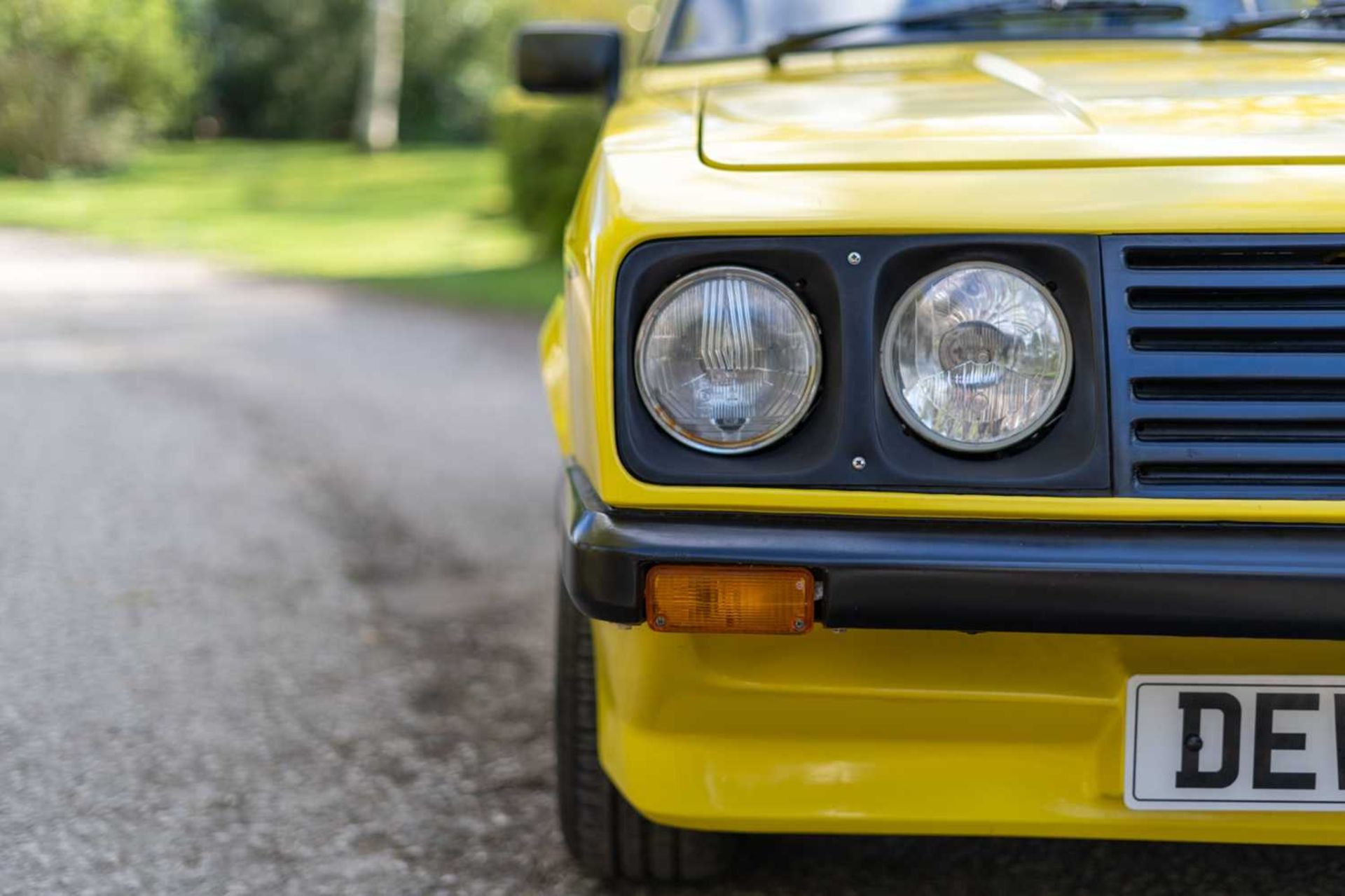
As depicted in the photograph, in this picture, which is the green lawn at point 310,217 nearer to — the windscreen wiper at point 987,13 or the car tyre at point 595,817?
the windscreen wiper at point 987,13

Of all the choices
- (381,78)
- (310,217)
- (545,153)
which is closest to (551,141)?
(545,153)

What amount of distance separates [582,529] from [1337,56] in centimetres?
163

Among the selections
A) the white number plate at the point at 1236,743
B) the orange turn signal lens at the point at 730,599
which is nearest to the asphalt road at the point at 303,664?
the white number plate at the point at 1236,743

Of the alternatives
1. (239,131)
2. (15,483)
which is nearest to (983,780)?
(15,483)

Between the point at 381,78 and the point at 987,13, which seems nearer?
the point at 987,13

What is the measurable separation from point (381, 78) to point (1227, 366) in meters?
23.4

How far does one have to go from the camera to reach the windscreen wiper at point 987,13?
2.77 meters

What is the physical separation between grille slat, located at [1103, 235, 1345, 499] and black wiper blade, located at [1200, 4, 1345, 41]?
1.04 metres

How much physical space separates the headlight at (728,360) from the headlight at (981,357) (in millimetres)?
109

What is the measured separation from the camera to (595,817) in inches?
86.8

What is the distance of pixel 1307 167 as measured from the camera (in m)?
1.75

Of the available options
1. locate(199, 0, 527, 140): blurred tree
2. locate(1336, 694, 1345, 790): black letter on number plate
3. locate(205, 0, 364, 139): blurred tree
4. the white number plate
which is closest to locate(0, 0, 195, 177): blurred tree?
locate(199, 0, 527, 140): blurred tree

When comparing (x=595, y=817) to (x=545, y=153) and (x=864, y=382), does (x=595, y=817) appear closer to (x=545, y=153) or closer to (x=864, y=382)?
(x=864, y=382)

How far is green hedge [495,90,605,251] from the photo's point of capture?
39.5ft
